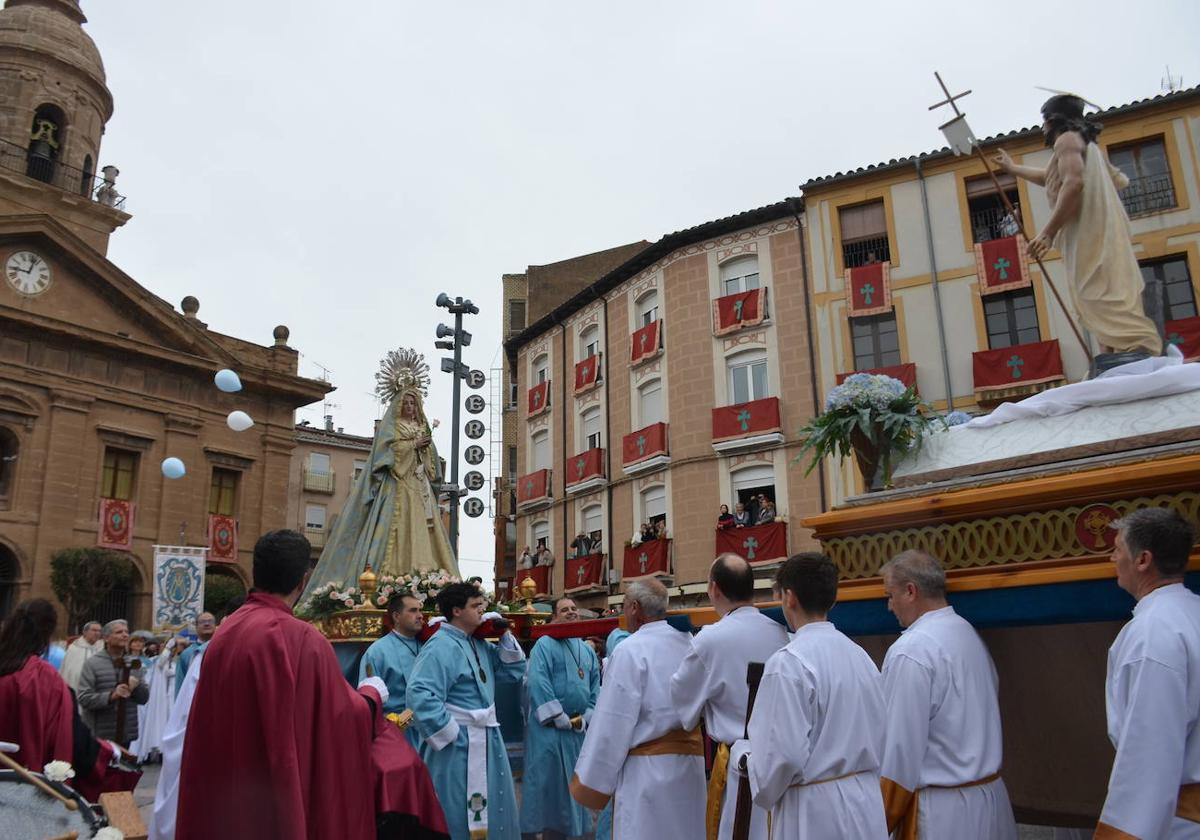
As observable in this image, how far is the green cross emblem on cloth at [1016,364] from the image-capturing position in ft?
66.5

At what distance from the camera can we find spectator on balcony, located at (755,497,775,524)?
22.5 m

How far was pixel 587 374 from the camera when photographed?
2903cm

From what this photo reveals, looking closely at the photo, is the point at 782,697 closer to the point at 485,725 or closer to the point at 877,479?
the point at 877,479

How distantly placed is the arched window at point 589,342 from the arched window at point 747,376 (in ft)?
19.5

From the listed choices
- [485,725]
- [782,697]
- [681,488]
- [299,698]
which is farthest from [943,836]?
[681,488]

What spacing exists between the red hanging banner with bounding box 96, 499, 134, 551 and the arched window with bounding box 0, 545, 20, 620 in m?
2.13

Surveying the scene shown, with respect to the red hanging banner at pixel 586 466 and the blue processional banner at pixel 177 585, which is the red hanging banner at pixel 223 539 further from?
the red hanging banner at pixel 586 466

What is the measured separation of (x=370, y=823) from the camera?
132 inches

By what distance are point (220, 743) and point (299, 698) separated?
28 cm

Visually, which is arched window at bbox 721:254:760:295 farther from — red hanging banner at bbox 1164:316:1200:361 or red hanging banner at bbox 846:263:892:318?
red hanging banner at bbox 1164:316:1200:361

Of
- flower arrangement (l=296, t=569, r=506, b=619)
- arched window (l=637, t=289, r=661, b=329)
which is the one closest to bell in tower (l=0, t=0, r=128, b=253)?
arched window (l=637, t=289, r=661, b=329)

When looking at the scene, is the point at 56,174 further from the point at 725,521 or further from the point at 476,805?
the point at 476,805

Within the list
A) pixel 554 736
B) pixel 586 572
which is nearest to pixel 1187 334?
pixel 586 572

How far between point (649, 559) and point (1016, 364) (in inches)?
402
